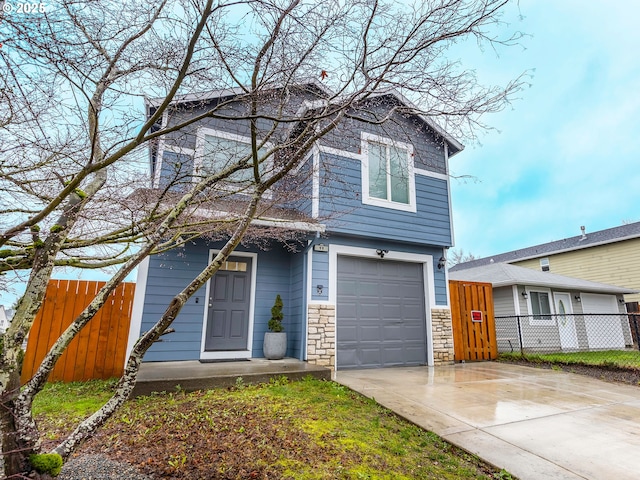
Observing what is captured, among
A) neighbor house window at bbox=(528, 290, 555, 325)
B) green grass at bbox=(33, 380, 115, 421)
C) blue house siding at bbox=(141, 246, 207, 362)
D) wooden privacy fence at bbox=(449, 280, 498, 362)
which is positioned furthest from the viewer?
neighbor house window at bbox=(528, 290, 555, 325)

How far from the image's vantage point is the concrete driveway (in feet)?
8.28

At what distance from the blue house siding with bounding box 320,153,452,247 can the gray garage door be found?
0.70 m

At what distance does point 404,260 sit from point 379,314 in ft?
4.48

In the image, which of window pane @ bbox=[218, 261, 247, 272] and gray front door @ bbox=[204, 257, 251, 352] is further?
window pane @ bbox=[218, 261, 247, 272]

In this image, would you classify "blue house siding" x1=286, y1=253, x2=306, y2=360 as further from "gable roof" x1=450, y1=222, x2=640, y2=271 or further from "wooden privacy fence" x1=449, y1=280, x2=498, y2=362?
"gable roof" x1=450, y1=222, x2=640, y2=271

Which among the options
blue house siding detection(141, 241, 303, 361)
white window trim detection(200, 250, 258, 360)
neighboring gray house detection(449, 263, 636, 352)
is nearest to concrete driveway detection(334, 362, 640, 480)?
blue house siding detection(141, 241, 303, 361)

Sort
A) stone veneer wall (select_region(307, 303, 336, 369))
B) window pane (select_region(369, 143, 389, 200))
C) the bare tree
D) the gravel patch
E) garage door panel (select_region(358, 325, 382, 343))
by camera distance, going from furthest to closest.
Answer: window pane (select_region(369, 143, 389, 200)) → garage door panel (select_region(358, 325, 382, 343)) → stone veneer wall (select_region(307, 303, 336, 369)) → the gravel patch → the bare tree

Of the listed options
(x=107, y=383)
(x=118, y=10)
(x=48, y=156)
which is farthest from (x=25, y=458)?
(x=107, y=383)

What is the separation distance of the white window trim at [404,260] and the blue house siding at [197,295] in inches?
26.5

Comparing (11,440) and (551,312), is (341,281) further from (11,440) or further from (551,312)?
(551,312)

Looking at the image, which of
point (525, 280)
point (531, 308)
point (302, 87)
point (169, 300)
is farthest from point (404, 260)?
point (531, 308)

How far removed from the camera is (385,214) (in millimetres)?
6988

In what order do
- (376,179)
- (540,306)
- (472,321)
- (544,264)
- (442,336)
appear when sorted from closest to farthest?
(376,179)
(442,336)
(472,321)
(540,306)
(544,264)

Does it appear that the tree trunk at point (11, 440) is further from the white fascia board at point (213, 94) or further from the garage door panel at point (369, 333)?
the garage door panel at point (369, 333)
